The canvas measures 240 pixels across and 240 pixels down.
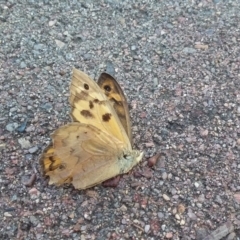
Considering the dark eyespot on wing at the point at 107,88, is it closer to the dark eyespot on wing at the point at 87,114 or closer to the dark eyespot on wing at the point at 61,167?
the dark eyespot on wing at the point at 87,114

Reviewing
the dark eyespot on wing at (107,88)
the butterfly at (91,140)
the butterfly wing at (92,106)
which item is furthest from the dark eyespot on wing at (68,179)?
the dark eyespot on wing at (107,88)

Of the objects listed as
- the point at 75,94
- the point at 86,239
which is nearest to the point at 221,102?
the point at 75,94

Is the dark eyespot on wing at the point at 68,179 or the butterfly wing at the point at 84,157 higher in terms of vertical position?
the butterfly wing at the point at 84,157

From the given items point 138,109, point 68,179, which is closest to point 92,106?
point 68,179

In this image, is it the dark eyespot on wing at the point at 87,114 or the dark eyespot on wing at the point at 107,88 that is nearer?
the dark eyespot on wing at the point at 87,114

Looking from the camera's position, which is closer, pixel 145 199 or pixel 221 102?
pixel 145 199

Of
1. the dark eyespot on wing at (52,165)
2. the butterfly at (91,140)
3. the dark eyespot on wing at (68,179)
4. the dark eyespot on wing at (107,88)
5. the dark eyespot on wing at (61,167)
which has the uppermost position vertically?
the dark eyespot on wing at (107,88)

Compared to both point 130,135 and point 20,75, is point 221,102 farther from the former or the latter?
point 20,75
